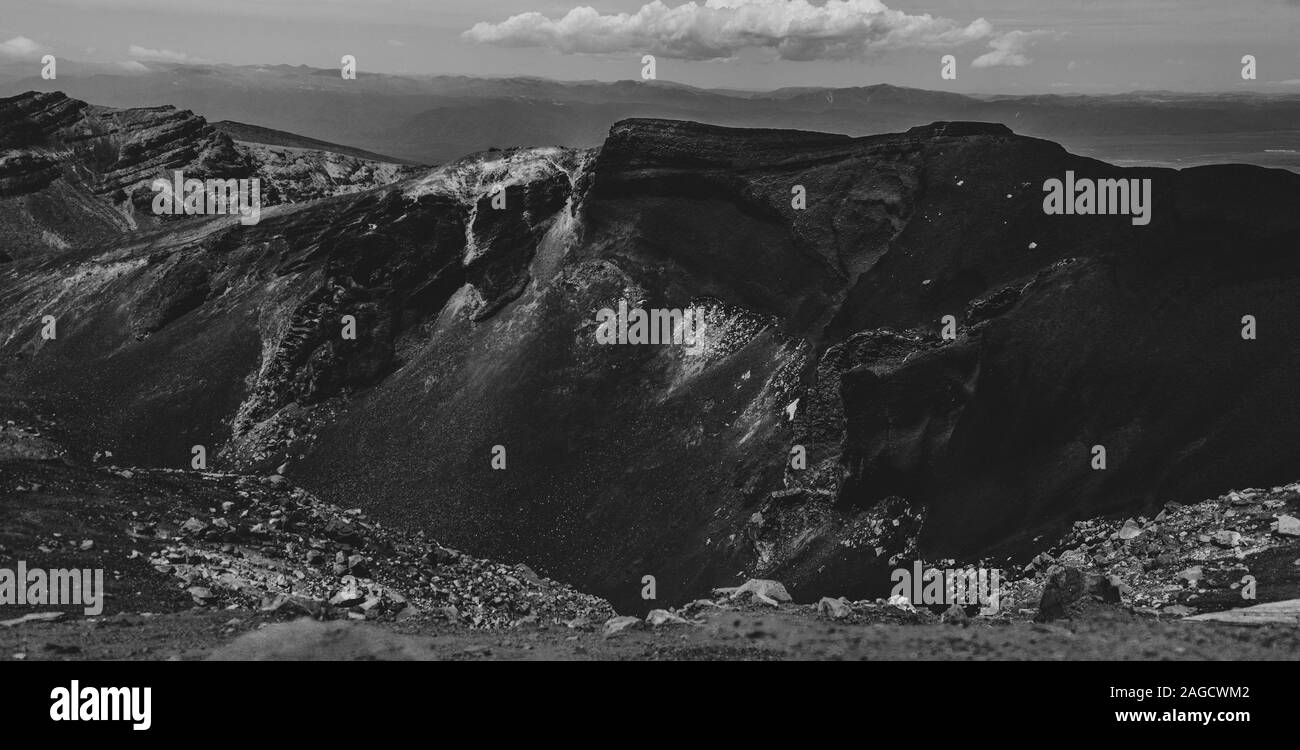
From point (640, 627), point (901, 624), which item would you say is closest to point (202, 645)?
point (640, 627)

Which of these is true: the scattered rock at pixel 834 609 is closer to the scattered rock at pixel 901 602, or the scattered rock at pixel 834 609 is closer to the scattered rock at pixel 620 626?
the scattered rock at pixel 620 626

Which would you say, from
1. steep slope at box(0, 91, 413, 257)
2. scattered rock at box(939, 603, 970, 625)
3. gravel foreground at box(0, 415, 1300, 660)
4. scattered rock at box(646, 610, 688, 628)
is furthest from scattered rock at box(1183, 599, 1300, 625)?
steep slope at box(0, 91, 413, 257)

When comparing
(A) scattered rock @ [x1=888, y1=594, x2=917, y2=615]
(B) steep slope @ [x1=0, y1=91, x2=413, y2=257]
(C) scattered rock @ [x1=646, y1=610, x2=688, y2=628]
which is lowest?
(A) scattered rock @ [x1=888, y1=594, x2=917, y2=615]

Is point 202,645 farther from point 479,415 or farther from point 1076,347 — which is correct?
point 1076,347

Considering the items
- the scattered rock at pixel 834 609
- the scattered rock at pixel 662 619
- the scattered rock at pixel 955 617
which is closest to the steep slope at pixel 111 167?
the scattered rock at pixel 662 619

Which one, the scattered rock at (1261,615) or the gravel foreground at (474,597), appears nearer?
the gravel foreground at (474,597)

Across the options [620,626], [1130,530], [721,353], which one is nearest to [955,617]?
[1130,530]

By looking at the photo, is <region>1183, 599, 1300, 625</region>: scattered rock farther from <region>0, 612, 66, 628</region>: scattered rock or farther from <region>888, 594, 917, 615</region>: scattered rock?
<region>0, 612, 66, 628</region>: scattered rock

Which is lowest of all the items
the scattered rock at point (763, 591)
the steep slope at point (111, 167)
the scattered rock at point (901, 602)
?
the scattered rock at point (901, 602)
